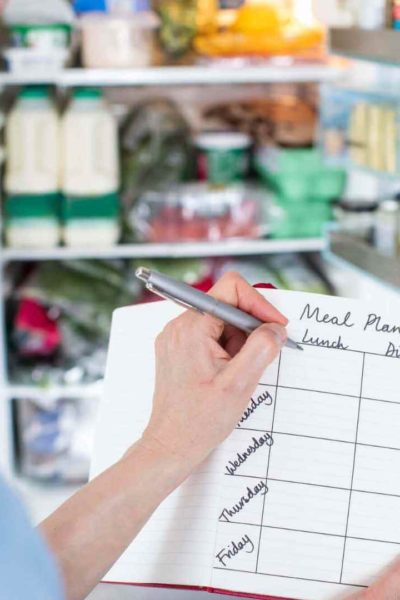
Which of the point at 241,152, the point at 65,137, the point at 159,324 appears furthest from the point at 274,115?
the point at 159,324

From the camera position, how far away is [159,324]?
903 mm

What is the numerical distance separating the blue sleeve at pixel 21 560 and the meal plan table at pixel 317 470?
233mm

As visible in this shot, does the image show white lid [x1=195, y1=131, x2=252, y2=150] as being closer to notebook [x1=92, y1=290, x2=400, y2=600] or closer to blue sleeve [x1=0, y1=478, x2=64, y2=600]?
notebook [x1=92, y1=290, x2=400, y2=600]

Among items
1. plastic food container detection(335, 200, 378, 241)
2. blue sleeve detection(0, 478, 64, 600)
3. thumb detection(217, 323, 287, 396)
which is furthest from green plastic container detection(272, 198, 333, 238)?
blue sleeve detection(0, 478, 64, 600)

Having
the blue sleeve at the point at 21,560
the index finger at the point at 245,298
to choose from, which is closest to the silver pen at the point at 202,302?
the index finger at the point at 245,298

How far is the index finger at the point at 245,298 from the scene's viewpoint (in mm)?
817

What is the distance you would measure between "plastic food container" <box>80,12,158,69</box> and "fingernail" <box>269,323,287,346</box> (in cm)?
188

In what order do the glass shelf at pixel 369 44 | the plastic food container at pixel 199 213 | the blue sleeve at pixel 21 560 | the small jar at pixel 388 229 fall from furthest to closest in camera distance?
the plastic food container at pixel 199 213, the small jar at pixel 388 229, the glass shelf at pixel 369 44, the blue sleeve at pixel 21 560

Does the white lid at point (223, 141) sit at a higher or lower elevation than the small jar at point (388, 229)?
lower

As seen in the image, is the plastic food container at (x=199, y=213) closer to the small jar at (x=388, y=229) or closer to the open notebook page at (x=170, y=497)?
the small jar at (x=388, y=229)

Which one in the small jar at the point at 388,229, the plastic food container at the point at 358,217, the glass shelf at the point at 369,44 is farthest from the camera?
the plastic food container at the point at 358,217

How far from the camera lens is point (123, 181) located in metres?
2.69

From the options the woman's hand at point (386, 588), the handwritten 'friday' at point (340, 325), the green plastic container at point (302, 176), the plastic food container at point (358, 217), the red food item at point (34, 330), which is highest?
the handwritten 'friday' at point (340, 325)

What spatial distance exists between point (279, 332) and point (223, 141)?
6.26ft
